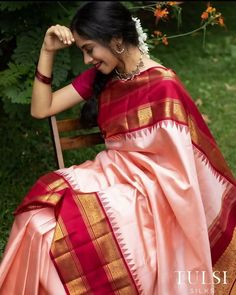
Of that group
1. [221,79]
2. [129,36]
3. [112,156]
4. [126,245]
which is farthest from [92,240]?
[221,79]

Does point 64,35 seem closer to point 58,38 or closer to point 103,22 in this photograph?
point 58,38

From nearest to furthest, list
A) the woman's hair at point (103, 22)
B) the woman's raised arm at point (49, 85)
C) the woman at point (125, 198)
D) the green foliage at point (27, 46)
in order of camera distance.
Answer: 1. the woman's hair at point (103, 22)
2. the woman at point (125, 198)
3. the woman's raised arm at point (49, 85)
4. the green foliage at point (27, 46)

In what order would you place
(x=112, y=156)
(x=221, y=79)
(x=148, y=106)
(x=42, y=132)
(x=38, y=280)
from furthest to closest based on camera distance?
(x=221, y=79) → (x=42, y=132) → (x=112, y=156) → (x=148, y=106) → (x=38, y=280)

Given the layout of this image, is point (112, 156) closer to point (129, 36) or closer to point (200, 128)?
point (200, 128)

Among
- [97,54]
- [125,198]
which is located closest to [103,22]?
[97,54]

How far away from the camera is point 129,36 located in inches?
77.5

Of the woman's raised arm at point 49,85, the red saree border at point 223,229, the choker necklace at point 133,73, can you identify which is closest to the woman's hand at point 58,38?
the woman's raised arm at point 49,85

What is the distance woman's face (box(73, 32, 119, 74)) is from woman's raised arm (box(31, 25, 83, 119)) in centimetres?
10

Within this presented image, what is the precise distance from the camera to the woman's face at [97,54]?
1.91m

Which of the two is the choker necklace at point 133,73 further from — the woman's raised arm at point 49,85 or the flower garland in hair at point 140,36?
the woman's raised arm at point 49,85

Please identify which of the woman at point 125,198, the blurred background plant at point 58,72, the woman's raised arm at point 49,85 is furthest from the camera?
the blurred background plant at point 58,72

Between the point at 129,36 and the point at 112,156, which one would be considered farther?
the point at 112,156

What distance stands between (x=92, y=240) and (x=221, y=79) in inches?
114

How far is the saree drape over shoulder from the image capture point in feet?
6.38
